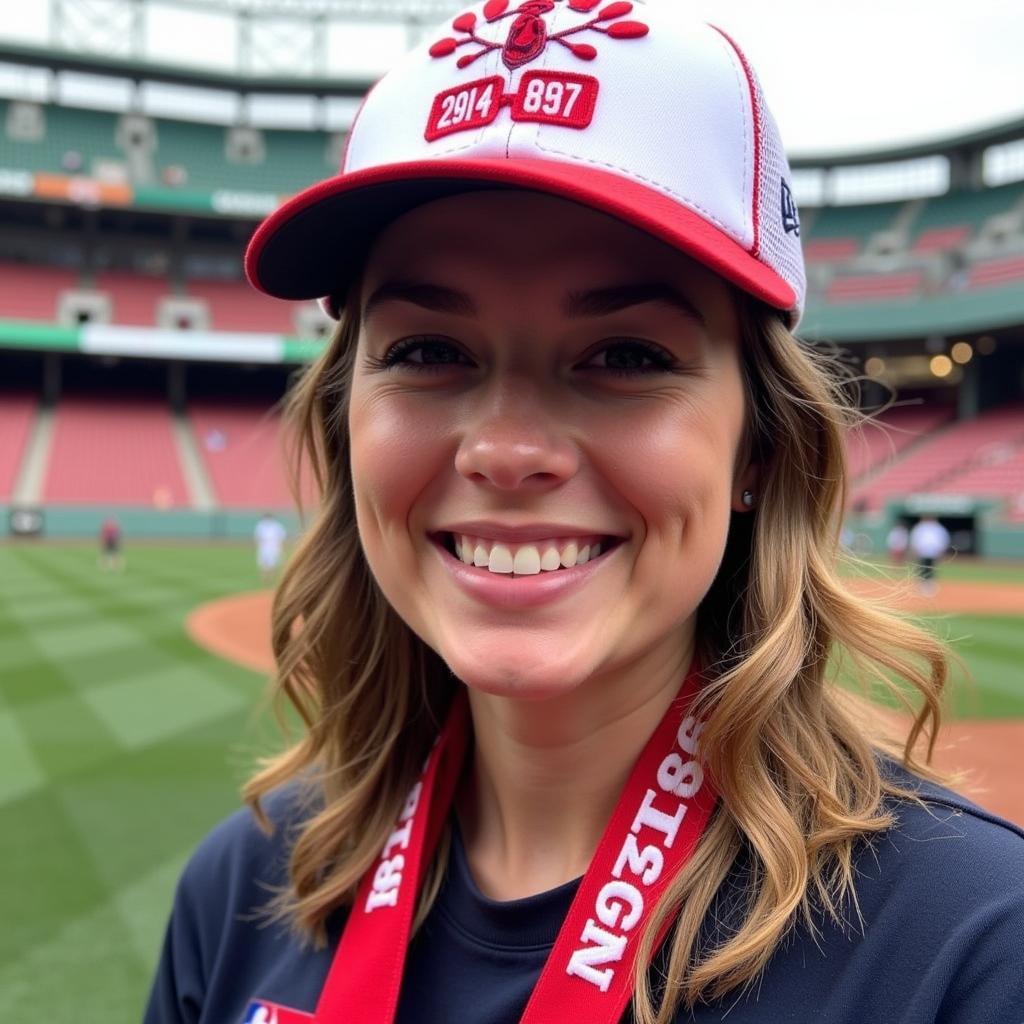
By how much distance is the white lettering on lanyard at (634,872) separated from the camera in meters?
1.34

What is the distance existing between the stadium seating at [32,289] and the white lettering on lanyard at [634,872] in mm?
39957

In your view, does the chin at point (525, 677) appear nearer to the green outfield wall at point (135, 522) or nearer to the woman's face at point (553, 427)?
the woman's face at point (553, 427)

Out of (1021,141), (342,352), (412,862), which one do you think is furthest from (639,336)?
(1021,141)

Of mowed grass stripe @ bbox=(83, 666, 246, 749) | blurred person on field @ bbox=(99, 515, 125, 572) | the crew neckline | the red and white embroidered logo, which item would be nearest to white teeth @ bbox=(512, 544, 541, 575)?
the crew neckline

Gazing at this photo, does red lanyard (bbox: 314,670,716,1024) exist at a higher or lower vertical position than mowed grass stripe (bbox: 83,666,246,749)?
higher

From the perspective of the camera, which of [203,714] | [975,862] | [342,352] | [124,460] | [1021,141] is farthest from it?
[1021,141]

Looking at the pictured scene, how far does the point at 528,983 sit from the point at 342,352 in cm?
120

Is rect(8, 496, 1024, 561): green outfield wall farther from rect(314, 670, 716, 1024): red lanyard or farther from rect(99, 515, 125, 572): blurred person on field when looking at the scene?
rect(314, 670, 716, 1024): red lanyard

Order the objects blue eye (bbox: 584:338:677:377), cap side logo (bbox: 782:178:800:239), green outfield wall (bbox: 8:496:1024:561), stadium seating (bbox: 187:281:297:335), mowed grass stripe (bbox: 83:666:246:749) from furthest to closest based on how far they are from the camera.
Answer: stadium seating (bbox: 187:281:297:335)
green outfield wall (bbox: 8:496:1024:561)
mowed grass stripe (bbox: 83:666:246:749)
cap side logo (bbox: 782:178:800:239)
blue eye (bbox: 584:338:677:377)

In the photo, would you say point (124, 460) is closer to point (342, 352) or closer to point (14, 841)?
point (14, 841)

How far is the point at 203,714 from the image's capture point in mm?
8188

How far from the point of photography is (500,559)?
4.72ft

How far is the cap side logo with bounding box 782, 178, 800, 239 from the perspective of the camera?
1.53 metres

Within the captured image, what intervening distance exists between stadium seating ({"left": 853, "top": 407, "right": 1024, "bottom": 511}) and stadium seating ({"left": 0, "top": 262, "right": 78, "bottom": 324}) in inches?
1263
